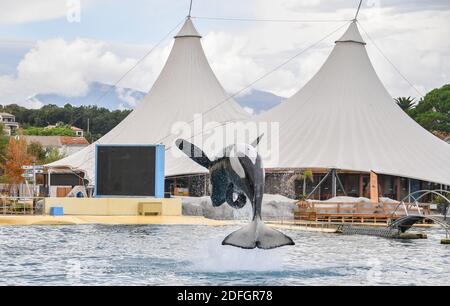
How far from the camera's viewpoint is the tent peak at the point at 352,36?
181ft

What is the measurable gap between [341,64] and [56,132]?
7616 centimetres

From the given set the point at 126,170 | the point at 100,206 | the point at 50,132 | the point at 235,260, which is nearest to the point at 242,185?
the point at 235,260

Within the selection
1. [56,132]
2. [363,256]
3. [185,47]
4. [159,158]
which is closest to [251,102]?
[56,132]

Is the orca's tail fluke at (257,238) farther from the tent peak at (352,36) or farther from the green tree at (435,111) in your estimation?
the green tree at (435,111)

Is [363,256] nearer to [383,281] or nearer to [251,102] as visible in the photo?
[383,281]

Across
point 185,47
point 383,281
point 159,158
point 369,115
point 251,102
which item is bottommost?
point 383,281

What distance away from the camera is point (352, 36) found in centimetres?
5538

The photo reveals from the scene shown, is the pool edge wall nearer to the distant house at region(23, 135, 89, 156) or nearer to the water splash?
the water splash

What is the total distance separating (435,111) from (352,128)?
1366 inches

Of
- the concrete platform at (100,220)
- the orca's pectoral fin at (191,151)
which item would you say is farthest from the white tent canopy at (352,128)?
the orca's pectoral fin at (191,151)

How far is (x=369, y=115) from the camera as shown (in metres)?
52.2

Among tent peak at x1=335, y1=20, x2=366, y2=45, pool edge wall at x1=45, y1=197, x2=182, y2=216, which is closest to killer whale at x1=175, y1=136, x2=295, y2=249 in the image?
pool edge wall at x1=45, y1=197, x2=182, y2=216

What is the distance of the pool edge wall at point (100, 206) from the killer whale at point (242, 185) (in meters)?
18.2

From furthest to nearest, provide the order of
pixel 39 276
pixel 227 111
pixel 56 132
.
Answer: pixel 56 132 → pixel 227 111 → pixel 39 276
